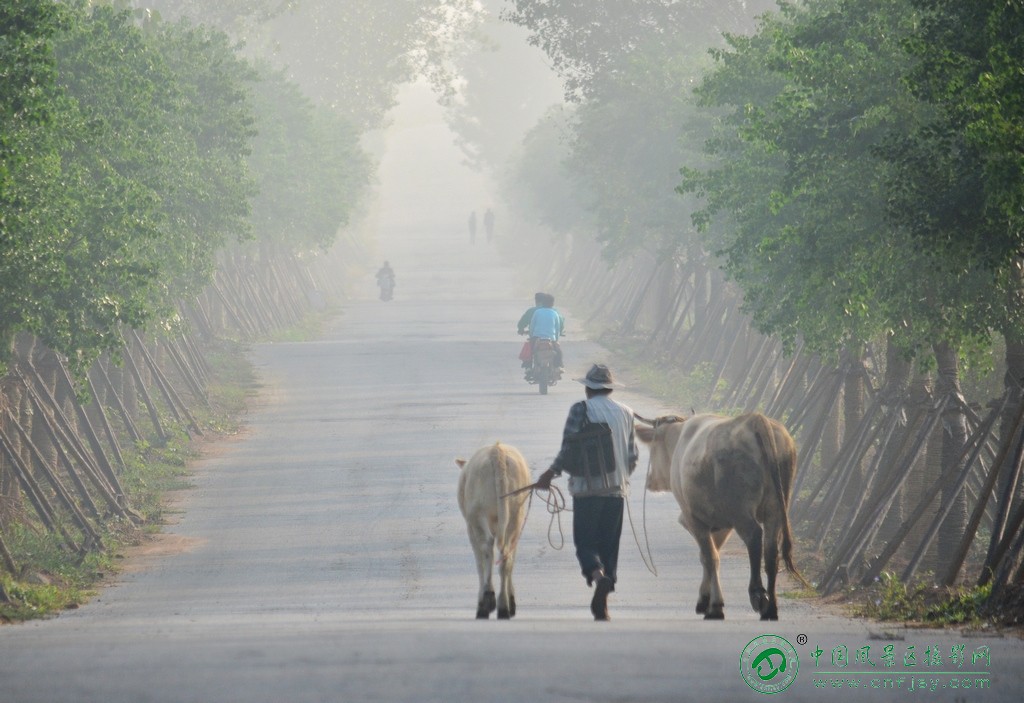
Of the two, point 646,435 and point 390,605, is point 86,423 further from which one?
point 646,435

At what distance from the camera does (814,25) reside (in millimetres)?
17531

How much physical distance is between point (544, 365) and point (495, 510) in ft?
65.4

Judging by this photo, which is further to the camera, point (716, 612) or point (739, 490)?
point (739, 490)

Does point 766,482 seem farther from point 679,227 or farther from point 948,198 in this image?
point 679,227

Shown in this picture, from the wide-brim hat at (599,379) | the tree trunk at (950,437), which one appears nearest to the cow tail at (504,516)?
the wide-brim hat at (599,379)

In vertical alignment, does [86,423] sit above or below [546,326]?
above

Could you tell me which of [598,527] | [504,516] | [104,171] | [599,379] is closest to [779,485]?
[598,527]

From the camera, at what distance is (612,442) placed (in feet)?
41.9

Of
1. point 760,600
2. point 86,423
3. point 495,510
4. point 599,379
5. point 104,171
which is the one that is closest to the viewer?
point 760,600

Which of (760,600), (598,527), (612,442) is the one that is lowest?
(760,600)

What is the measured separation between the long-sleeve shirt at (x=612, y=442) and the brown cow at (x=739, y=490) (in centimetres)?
65

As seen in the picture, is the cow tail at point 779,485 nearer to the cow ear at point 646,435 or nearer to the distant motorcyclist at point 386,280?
the cow ear at point 646,435

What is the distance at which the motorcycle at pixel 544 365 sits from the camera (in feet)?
108

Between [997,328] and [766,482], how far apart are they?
10.6 ft
